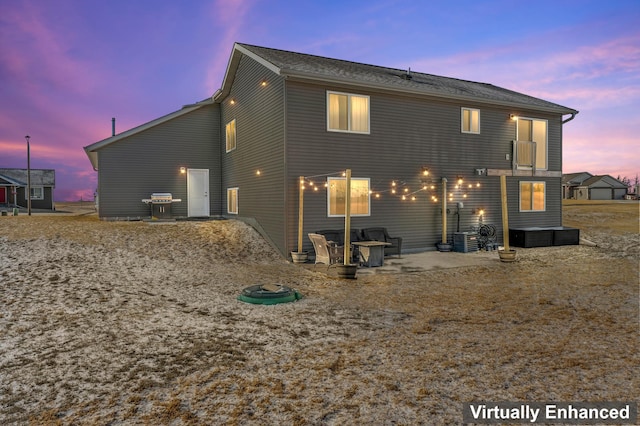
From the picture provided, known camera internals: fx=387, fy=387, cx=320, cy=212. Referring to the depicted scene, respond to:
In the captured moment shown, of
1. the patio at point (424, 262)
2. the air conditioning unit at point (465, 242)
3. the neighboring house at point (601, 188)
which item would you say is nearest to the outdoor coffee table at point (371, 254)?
the patio at point (424, 262)

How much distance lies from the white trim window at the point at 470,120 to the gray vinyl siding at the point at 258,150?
7.51m

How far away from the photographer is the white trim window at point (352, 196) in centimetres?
1298

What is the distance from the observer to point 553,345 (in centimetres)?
495

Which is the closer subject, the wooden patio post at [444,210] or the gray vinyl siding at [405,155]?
the gray vinyl siding at [405,155]

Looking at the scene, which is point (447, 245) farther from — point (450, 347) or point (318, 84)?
point (450, 347)

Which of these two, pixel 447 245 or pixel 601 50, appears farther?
pixel 601 50

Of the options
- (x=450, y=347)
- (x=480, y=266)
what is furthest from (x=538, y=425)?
(x=480, y=266)

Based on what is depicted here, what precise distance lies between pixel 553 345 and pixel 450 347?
1.35 m

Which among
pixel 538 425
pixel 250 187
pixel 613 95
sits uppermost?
pixel 613 95

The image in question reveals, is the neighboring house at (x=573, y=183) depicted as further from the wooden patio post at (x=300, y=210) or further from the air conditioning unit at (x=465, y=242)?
the wooden patio post at (x=300, y=210)

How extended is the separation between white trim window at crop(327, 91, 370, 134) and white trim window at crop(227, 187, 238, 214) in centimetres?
593

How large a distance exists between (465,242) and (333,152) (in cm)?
593

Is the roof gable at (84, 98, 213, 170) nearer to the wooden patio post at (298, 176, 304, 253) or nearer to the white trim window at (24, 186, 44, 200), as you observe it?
the wooden patio post at (298, 176, 304, 253)

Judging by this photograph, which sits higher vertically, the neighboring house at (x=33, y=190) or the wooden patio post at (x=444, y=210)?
the neighboring house at (x=33, y=190)
